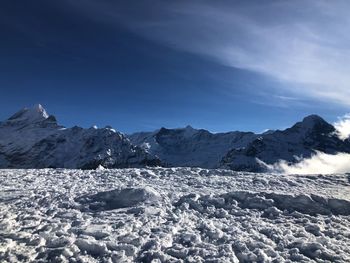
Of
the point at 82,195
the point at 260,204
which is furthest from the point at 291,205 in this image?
the point at 82,195

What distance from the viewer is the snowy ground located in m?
14.6

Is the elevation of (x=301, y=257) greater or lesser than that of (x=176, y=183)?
lesser

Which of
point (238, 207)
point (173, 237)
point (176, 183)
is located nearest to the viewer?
point (173, 237)

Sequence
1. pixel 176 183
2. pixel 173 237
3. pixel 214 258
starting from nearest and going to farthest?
1. pixel 214 258
2. pixel 173 237
3. pixel 176 183

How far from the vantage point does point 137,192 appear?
20.2 metres

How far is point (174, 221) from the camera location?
17.3 m

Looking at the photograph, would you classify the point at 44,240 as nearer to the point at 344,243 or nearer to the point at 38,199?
the point at 38,199

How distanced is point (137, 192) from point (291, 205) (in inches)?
239

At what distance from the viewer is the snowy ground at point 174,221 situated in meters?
14.6

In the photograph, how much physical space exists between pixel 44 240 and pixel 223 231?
5.70 m

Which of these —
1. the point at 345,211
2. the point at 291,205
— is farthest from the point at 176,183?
the point at 345,211

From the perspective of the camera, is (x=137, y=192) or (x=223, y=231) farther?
(x=137, y=192)

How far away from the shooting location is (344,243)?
16094mm

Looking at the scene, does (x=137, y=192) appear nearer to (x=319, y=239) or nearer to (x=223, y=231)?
(x=223, y=231)
